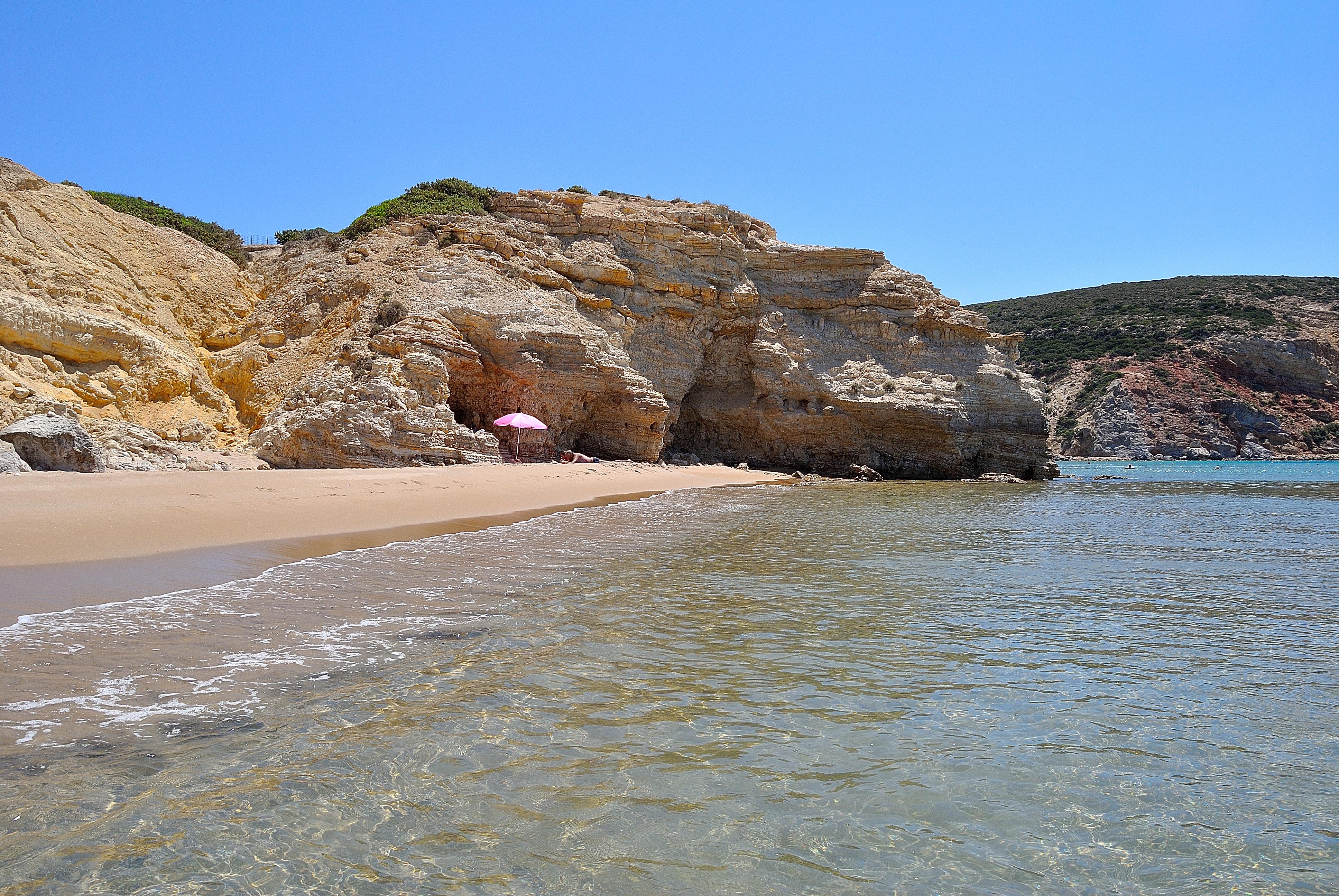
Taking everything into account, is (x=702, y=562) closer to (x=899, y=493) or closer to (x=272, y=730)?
(x=272, y=730)

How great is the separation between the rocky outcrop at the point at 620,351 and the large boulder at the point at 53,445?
594 cm

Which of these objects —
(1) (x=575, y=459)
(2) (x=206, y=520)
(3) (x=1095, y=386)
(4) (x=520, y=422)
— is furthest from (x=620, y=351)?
(3) (x=1095, y=386)

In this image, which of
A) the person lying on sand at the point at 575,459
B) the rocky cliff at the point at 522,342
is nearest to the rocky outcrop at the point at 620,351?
the rocky cliff at the point at 522,342

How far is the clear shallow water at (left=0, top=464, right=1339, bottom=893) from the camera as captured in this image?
2.74 meters

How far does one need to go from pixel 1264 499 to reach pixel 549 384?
20.9 m

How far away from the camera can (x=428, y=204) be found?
96.8ft

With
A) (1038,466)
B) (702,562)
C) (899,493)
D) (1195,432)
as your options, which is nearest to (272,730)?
(702,562)

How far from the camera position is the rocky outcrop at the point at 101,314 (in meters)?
17.0

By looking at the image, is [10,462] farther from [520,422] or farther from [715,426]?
[715,426]

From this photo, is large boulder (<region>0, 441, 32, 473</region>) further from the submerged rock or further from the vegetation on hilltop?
the vegetation on hilltop

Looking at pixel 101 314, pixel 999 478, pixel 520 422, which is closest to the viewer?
pixel 101 314

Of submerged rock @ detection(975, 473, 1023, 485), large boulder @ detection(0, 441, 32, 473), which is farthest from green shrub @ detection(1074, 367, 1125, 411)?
large boulder @ detection(0, 441, 32, 473)

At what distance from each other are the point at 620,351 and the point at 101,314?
47.1 ft

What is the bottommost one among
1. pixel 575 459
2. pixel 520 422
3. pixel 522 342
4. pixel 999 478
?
pixel 999 478
